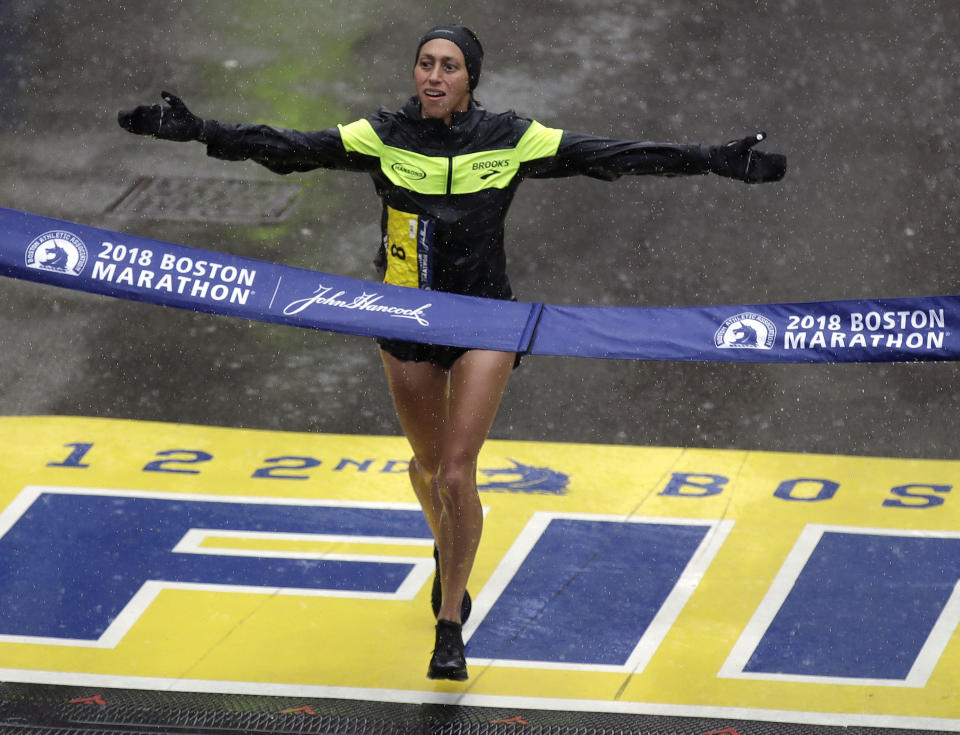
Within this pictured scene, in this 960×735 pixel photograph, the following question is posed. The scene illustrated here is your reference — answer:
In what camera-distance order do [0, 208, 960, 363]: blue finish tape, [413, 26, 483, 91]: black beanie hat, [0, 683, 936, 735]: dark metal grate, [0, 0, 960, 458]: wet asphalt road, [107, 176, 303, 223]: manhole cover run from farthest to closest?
1. [107, 176, 303, 223]: manhole cover
2. [0, 0, 960, 458]: wet asphalt road
3. [413, 26, 483, 91]: black beanie hat
4. [0, 208, 960, 363]: blue finish tape
5. [0, 683, 936, 735]: dark metal grate

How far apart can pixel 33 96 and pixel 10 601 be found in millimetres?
5932

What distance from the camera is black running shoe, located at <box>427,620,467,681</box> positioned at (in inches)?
209

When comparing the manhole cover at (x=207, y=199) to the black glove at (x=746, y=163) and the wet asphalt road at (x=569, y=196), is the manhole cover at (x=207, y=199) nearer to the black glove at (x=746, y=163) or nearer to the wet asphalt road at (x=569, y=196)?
the wet asphalt road at (x=569, y=196)

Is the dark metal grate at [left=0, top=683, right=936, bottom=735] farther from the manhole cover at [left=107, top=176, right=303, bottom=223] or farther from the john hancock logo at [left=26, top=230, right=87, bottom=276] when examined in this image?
the manhole cover at [left=107, top=176, right=303, bottom=223]

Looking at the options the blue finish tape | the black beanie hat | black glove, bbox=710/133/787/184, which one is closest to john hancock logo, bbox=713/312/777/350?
the blue finish tape

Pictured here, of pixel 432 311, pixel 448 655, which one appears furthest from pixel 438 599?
pixel 432 311

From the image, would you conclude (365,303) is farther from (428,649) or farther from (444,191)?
(428,649)

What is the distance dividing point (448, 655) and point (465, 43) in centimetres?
214

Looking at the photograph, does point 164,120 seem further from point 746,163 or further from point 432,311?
point 746,163

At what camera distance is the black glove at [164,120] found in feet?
17.0

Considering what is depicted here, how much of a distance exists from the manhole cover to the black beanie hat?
14.0 ft

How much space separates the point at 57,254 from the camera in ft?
17.6

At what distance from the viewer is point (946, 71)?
10.7 m

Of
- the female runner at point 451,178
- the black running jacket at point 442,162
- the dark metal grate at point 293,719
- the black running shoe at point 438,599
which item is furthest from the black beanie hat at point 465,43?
the dark metal grate at point 293,719
